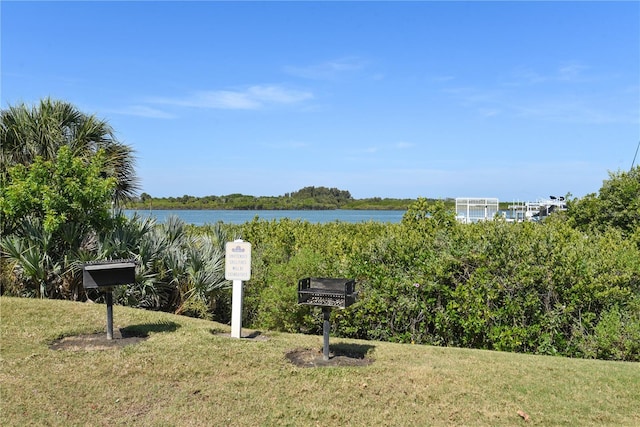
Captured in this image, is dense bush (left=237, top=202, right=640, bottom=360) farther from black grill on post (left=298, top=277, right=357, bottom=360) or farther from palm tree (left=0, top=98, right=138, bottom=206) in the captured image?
palm tree (left=0, top=98, right=138, bottom=206)

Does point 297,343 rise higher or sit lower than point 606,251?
lower

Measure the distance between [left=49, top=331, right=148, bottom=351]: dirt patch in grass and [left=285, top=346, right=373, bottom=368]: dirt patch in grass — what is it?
82.6 inches

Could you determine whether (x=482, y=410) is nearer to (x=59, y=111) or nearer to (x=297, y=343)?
(x=297, y=343)

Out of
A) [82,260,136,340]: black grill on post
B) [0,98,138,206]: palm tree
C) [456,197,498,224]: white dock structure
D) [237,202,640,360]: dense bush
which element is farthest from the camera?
[456,197,498,224]: white dock structure

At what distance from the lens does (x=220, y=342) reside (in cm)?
686

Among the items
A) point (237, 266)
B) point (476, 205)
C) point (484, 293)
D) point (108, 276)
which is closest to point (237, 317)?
point (237, 266)

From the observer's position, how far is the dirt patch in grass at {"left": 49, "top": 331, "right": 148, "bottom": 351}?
259 inches

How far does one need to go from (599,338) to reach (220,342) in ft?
16.5

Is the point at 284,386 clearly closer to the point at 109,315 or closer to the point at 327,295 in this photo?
the point at 327,295

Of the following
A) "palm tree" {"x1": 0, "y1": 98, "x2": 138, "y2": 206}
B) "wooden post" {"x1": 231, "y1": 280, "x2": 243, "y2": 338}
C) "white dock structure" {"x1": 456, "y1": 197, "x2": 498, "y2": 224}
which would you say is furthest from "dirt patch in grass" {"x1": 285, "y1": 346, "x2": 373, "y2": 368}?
"white dock structure" {"x1": 456, "y1": 197, "x2": 498, "y2": 224}

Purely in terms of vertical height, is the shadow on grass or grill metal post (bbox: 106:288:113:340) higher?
grill metal post (bbox: 106:288:113:340)

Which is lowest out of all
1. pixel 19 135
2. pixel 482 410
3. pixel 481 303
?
pixel 482 410

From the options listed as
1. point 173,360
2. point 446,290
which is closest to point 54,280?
point 173,360

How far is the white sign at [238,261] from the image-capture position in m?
7.28
